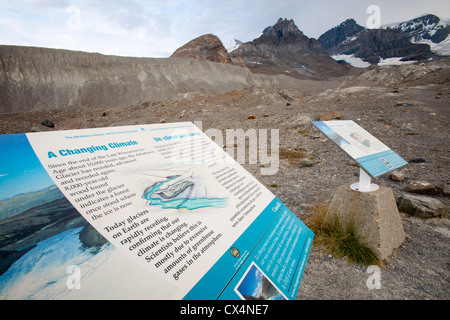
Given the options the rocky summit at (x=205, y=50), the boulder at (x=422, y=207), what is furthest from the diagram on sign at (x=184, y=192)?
the rocky summit at (x=205, y=50)

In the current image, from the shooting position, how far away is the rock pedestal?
254 cm

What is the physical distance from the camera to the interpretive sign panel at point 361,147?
2.54 metres

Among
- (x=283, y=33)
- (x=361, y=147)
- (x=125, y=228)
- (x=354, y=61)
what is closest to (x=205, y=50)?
(x=283, y=33)

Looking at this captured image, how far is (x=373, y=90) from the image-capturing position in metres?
15.0

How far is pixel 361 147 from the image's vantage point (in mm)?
2721

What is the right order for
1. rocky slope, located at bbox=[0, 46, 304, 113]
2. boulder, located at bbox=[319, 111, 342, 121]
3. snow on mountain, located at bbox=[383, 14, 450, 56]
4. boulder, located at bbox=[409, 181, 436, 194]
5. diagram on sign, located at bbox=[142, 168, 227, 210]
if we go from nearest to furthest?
diagram on sign, located at bbox=[142, 168, 227, 210] → boulder, located at bbox=[409, 181, 436, 194] → boulder, located at bbox=[319, 111, 342, 121] → rocky slope, located at bbox=[0, 46, 304, 113] → snow on mountain, located at bbox=[383, 14, 450, 56]

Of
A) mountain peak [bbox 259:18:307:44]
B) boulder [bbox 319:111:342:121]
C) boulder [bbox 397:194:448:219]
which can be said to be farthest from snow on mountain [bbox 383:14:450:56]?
boulder [bbox 397:194:448:219]

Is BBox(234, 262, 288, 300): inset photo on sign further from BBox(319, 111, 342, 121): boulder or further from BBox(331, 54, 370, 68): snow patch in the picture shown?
BBox(331, 54, 370, 68): snow patch

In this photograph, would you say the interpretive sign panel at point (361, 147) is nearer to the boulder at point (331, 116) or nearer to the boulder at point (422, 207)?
the boulder at point (422, 207)

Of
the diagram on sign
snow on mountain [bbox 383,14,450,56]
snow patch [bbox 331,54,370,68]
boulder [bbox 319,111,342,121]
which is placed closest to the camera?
the diagram on sign
